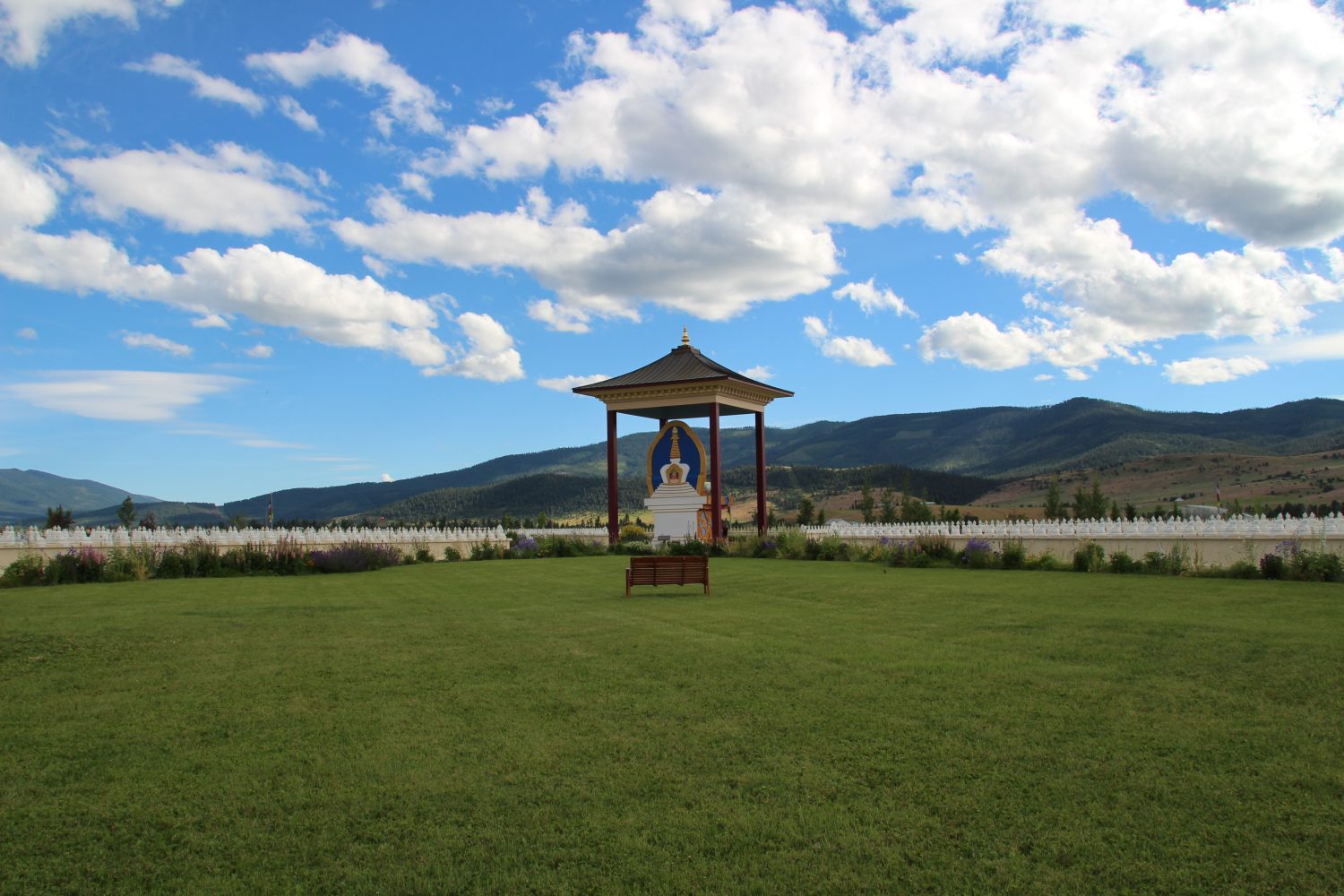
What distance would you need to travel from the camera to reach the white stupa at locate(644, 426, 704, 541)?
3225 cm

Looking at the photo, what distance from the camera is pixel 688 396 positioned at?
33.1 m

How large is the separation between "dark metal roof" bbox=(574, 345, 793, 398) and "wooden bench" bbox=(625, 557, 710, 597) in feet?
59.0

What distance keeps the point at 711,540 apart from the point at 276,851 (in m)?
24.6

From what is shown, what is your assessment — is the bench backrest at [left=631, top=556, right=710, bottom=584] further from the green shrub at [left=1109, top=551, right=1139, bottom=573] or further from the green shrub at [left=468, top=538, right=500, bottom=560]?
the green shrub at [left=468, top=538, right=500, bottom=560]

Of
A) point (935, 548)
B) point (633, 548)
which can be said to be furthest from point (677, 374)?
point (935, 548)

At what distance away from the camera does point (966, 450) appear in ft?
614

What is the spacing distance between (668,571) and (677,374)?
20.1 metres

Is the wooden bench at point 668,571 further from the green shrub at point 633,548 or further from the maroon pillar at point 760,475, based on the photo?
the maroon pillar at point 760,475

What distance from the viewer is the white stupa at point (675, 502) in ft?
106

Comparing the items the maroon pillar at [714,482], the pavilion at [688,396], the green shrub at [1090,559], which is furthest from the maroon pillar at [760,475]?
the green shrub at [1090,559]

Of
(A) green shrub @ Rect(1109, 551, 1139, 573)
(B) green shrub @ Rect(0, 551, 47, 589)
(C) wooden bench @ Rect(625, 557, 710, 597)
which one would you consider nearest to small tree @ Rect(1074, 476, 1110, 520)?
(A) green shrub @ Rect(1109, 551, 1139, 573)

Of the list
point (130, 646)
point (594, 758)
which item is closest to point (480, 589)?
point (130, 646)

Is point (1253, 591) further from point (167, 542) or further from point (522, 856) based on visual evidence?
point (167, 542)

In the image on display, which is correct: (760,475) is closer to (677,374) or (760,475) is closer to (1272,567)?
(677,374)
